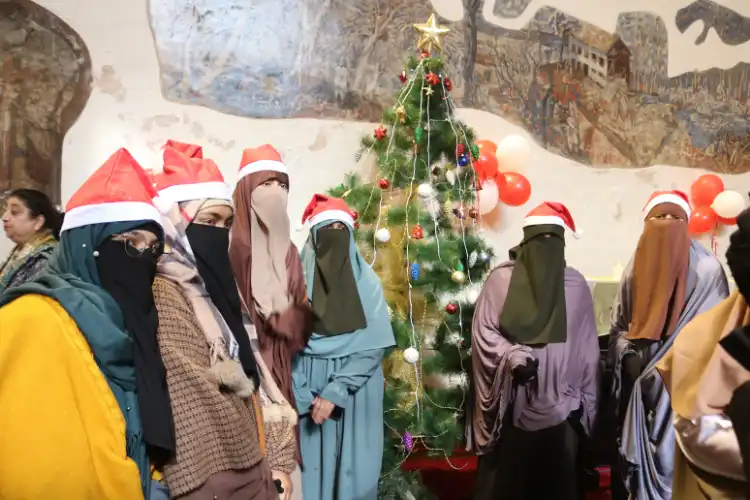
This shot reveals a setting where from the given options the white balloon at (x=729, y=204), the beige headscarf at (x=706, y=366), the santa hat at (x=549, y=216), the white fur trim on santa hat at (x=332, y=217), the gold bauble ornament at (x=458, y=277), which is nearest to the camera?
the beige headscarf at (x=706, y=366)

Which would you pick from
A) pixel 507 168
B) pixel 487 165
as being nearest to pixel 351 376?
pixel 487 165

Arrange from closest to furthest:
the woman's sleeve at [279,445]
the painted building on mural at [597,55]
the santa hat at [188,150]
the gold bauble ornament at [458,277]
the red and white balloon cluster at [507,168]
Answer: the woman's sleeve at [279,445] < the santa hat at [188,150] < the gold bauble ornament at [458,277] < the red and white balloon cluster at [507,168] < the painted building on mural at [597,55]

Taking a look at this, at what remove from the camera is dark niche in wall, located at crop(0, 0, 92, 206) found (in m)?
4.66

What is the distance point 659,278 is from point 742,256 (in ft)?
7.78

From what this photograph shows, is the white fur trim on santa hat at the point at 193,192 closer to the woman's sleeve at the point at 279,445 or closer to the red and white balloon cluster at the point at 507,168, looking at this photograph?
the woman's sleeve at the point at 279,445

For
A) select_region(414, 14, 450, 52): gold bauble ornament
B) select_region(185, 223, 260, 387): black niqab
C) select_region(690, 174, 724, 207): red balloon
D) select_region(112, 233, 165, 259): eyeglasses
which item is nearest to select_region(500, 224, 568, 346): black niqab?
select_region(414, 14, 450, 52): gold bauble ornament

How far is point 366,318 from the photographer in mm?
3719

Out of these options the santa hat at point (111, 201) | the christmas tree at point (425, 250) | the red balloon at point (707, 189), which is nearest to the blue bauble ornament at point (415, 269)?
the christmas tree at point (425, 250)

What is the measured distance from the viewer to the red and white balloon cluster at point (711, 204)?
20.3 feet

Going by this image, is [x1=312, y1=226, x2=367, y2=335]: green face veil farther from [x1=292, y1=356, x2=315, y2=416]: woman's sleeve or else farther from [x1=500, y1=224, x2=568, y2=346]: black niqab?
[x1=500, y1=224, x2=568, y2=346]: black niqab

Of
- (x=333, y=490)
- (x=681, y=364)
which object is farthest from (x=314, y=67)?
(x=681, y=364)

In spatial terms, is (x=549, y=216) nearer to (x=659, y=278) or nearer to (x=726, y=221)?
(x=659, y=278)

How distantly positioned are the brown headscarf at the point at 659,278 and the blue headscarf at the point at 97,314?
3083mm

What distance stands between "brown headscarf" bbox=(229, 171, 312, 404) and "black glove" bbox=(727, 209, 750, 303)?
2298 mm
